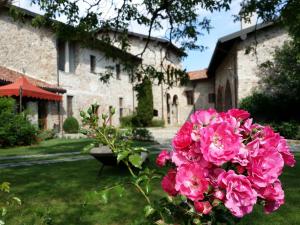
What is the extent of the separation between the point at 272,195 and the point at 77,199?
453 centimetres

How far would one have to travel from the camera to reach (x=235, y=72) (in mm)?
20438

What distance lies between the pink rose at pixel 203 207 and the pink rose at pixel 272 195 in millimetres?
195

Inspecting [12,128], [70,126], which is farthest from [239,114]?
[70,126]

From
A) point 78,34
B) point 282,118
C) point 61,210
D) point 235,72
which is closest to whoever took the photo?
point 61,210

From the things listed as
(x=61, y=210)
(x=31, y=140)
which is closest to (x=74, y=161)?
(x=61, y=210)

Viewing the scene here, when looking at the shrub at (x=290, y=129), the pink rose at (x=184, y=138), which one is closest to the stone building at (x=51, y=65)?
the shrub at (x=290, y=129)

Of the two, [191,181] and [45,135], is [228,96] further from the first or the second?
[191,181]

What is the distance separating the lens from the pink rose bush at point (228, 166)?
4.51ft

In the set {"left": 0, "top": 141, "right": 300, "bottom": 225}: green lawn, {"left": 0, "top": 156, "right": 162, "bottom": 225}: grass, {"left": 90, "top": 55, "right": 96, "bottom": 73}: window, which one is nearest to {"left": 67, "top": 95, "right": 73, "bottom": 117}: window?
{"left": 90, "top": 55, "right": 96, "bottom": 73}: window

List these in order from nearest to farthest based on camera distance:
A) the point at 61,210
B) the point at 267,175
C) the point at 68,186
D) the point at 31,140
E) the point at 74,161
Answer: the point at 267,175
the point at 61,210
the point at 68,186
the point at 74,161
the point at 31,140

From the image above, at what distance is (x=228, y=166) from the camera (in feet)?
4.82

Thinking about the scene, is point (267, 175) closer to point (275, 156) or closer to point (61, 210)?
point (275, 156)

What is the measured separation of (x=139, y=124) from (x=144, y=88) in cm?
2101

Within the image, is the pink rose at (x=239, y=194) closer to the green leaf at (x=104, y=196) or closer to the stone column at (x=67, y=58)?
the green leaf at (x=104, y=196)
